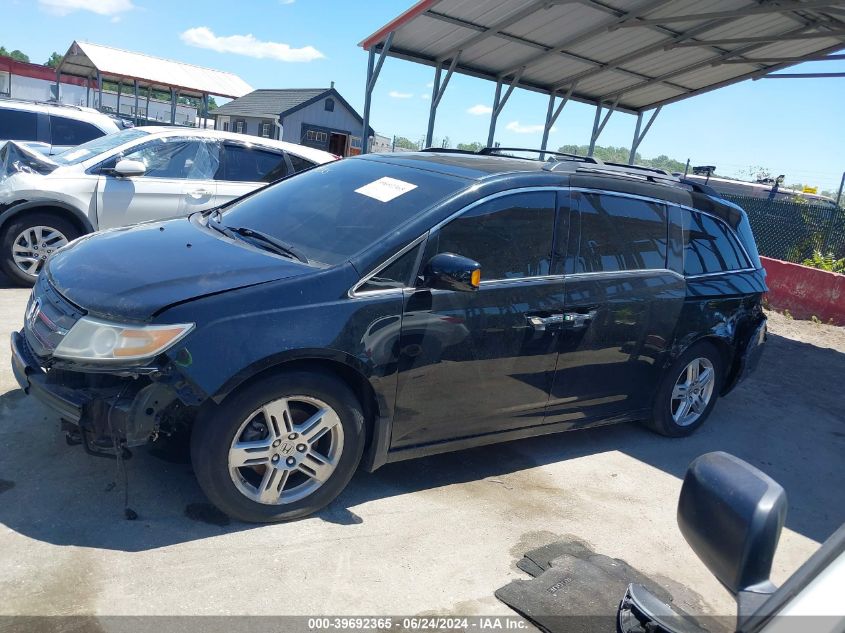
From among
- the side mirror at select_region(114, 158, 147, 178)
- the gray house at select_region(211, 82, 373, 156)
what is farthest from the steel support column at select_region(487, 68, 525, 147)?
the gray house at select_region(211, 82, 373, 156)

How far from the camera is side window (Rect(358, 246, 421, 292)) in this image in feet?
11.5

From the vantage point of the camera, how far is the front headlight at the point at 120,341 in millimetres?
3029

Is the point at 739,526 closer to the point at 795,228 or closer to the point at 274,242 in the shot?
the point at 274,242

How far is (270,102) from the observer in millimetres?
39062

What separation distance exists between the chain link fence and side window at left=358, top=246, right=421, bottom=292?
992 centimetres

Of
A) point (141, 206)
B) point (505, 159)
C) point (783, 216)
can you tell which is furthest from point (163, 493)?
point (783, 216)

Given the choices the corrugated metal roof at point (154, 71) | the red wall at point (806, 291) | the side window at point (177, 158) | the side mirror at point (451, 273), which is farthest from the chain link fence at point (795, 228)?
the corrugated metal roof at point (154, 71)

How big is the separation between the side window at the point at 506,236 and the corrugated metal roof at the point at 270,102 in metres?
34.4

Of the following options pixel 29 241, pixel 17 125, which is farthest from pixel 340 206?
pixel 17 125

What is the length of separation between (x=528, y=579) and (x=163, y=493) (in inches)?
73.7

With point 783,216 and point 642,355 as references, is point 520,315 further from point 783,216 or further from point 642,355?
point 783,216

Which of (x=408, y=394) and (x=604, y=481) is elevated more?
(x=408, y=394)

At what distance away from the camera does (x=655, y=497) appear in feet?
14.4

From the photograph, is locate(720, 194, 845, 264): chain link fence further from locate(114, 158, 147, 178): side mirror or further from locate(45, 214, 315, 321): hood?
locate(45, 214, 315, 321): hood
